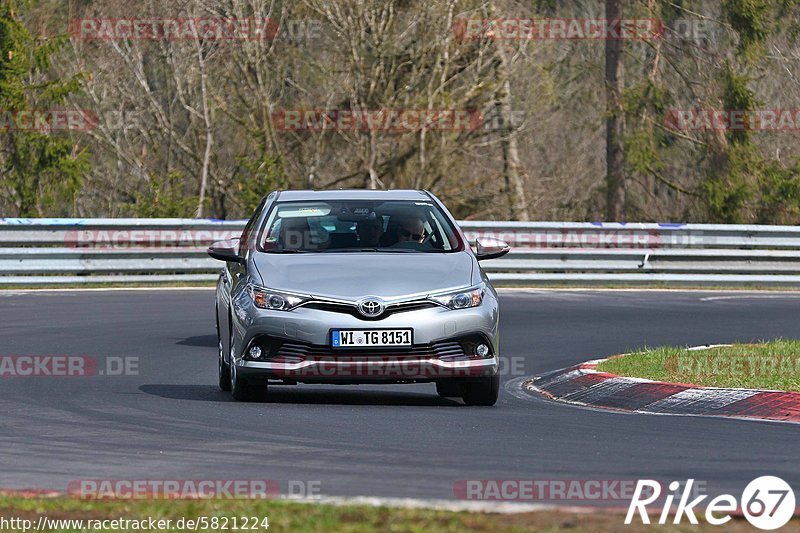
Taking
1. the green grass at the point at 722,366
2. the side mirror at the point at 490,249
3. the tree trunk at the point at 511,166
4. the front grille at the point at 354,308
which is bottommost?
the tree trunk at the point at 511,166

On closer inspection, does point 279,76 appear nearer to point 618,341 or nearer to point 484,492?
point 618,341

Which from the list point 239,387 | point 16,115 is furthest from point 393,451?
point 16,115

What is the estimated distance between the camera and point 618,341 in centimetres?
1644

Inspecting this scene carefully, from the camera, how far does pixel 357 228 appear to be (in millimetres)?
11664

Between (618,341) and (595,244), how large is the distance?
9.10 meters

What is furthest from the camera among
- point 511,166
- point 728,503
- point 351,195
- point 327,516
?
point 511,166

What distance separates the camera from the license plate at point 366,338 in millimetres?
10516

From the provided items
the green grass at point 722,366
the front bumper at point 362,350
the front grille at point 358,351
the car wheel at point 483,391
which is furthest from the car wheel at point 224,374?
the green grass at point 722,366

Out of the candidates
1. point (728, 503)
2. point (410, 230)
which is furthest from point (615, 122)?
point (728, 503)

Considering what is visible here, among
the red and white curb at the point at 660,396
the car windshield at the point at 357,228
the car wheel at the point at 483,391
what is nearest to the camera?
the red and white curb at the point at 660,396

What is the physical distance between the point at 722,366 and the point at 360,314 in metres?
3.59

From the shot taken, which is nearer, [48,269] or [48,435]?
[48,435]

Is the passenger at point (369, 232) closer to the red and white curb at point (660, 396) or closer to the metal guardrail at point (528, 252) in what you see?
the red and white curb at point (660, 396)

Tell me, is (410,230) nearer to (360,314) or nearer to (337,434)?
(360,314)
